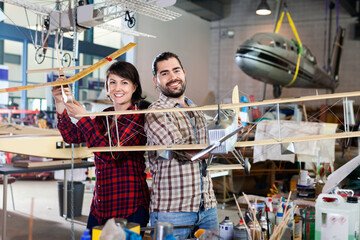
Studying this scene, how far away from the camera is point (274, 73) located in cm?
758

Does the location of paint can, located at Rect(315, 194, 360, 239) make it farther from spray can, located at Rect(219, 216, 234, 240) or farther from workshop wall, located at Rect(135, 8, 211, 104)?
workshop wall, located at Rect(135, 8, 211, 104)

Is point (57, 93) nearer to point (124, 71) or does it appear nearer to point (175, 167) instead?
point (124, 71)

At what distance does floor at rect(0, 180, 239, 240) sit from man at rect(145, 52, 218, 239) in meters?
2.09

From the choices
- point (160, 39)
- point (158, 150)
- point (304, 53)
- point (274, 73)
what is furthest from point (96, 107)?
point (158, 150)

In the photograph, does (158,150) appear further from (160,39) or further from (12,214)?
(160,39)

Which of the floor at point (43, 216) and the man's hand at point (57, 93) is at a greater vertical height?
the man's hand at point (57, 93)

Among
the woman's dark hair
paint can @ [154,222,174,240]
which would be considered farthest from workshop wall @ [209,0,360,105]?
paint can @ [154,222,174,240]

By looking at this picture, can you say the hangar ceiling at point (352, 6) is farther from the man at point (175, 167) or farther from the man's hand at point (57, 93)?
the man's hand at point (57, 93)

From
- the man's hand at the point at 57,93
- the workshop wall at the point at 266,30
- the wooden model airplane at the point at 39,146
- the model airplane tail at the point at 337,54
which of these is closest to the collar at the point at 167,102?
the man's hand at the point at 57,93

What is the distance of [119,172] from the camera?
169 cm

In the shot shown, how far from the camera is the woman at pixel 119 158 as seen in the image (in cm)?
168

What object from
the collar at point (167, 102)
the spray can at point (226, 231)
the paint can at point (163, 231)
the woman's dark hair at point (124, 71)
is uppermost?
the woman's dark hair at point (124, 71)

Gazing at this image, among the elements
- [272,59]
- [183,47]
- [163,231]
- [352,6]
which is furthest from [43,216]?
[352,6]

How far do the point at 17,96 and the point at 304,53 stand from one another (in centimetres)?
575
